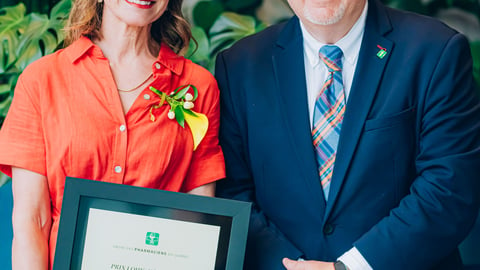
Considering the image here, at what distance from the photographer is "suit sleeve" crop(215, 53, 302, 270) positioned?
2.19m

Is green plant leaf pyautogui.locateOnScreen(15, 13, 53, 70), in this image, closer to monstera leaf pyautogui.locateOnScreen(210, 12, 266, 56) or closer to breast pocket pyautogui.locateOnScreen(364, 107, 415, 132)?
monstera leaf pyautogui.locateOnScreen(210, 12, 266, 56)

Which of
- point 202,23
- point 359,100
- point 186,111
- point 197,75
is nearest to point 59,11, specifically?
point 202,23

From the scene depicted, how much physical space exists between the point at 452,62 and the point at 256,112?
2.29 ft

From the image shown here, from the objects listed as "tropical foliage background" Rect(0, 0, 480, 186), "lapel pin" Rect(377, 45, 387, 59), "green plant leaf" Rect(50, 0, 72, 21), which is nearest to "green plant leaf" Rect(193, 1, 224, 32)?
"tropical foliage background" Rect(0, 0, 480, 186)

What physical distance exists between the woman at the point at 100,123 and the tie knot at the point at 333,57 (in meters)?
0.44

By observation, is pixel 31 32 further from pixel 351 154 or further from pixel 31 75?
pixel 351 154

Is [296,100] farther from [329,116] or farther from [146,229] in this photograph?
[146,229]

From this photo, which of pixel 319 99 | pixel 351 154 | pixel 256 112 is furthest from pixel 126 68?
pixel 351 154

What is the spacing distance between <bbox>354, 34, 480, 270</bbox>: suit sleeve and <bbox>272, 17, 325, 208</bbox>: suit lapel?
26 centimetres

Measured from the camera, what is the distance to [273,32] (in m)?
2.32

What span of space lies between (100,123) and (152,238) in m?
0.42

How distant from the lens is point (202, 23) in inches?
119

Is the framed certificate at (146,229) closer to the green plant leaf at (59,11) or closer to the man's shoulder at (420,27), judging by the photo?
the man's shoulder at (420,27)

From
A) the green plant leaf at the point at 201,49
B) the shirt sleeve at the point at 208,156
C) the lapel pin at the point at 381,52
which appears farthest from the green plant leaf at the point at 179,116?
the green plant leaf at the point at 201,49
